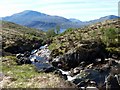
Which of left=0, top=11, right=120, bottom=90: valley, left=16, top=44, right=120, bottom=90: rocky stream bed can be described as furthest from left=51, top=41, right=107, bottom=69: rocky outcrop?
left=16, top=44, right=120, bottom=90: rocky stream bed

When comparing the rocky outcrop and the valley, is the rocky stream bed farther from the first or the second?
the rocky outcrop

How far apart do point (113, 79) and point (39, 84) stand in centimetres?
2197

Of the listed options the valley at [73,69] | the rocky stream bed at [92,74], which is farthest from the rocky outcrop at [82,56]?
the rocky stream bed at [92,74]

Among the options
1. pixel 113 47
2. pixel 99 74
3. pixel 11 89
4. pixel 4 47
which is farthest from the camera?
pixel 4 47

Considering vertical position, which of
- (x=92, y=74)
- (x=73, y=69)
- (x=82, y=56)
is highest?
(x=82, y=56)

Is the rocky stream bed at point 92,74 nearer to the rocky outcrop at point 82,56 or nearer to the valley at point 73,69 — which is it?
the valley at point 73,69

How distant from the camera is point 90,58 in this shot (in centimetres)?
12800

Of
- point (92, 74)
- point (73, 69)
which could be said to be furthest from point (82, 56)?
point (92, 74)

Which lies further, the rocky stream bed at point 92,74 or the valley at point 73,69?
the rocky stream bed at point 92,74

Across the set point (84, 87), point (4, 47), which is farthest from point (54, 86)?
point (4, 47)

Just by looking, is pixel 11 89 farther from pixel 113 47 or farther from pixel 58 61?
pixel 113 47

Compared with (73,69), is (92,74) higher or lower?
higher

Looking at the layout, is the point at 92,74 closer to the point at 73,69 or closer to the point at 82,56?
the point at 73,69

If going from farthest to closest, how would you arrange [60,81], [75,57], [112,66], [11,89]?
[75,57] < [112,66] < [60,81] < [11,89]
